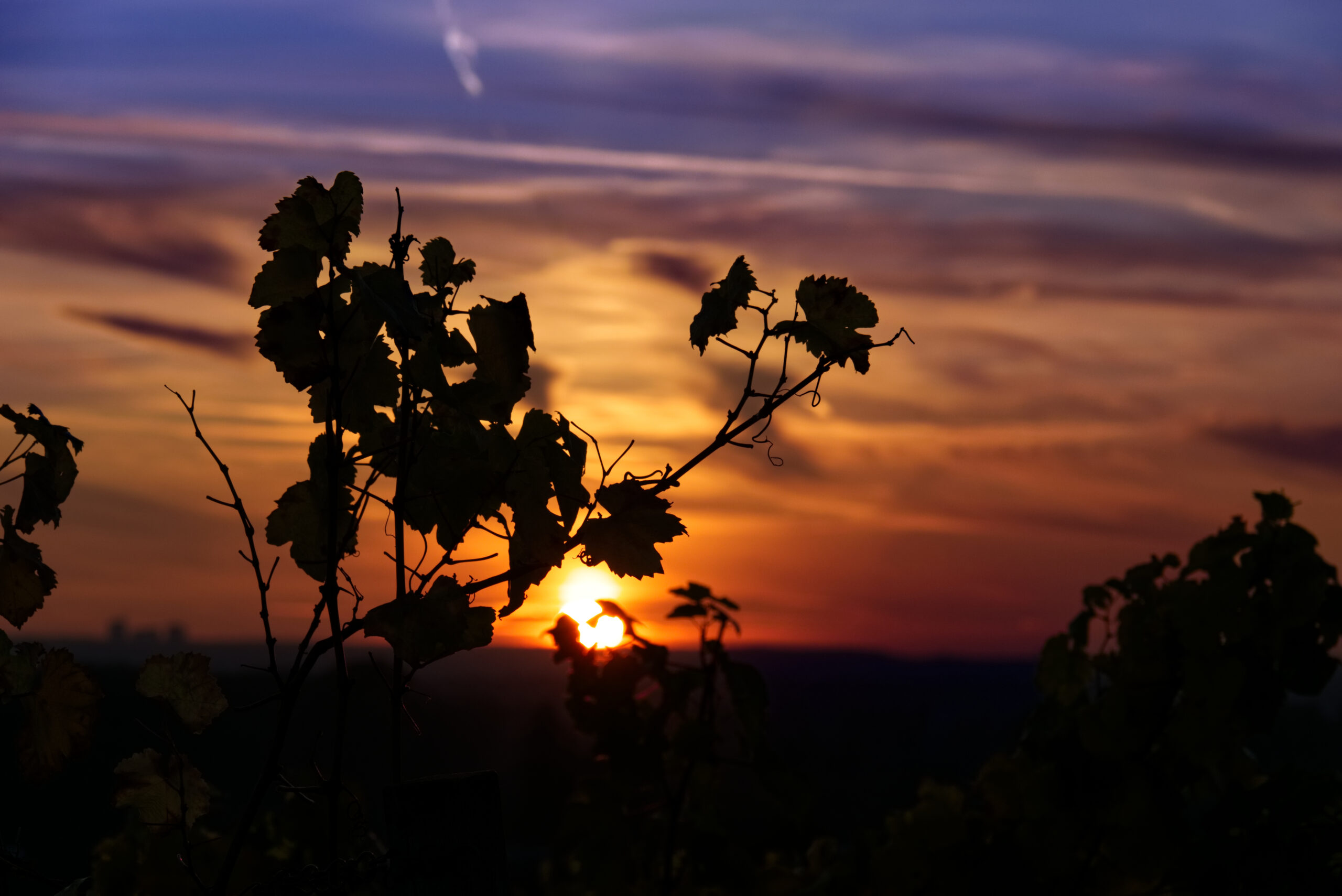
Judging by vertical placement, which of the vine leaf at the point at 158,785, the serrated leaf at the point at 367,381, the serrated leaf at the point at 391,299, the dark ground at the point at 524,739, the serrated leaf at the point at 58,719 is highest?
the serrated leaf at the point at 391,299

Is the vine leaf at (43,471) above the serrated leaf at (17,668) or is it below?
above

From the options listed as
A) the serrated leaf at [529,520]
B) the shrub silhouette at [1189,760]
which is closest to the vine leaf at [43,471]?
the serrated leaf at [529,520]

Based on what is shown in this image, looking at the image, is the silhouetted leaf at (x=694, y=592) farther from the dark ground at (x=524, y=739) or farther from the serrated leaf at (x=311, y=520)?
the serrated leaf at (x=311, y=520)

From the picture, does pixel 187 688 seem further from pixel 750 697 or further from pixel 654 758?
pixel 654 758

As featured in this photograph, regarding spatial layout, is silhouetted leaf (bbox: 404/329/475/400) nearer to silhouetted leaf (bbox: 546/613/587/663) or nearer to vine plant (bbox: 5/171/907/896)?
vine plant (bbox: 5/171/907/896)

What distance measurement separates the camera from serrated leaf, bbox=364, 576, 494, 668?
177cm

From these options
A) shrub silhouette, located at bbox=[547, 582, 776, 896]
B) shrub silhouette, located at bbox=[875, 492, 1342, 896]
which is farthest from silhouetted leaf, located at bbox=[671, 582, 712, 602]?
shrub silhouette, located at bbox=[875, 492, 1342, 896]

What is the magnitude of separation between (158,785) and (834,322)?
5.08 feet

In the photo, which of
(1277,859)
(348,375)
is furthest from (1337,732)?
(348,375)

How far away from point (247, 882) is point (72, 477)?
8.00ft

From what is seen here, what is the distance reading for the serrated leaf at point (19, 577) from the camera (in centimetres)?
203

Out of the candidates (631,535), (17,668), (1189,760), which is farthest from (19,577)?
(1189,760)

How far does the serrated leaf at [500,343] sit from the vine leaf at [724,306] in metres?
0.36

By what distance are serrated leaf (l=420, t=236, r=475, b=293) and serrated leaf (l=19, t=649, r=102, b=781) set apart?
3.13 ft
